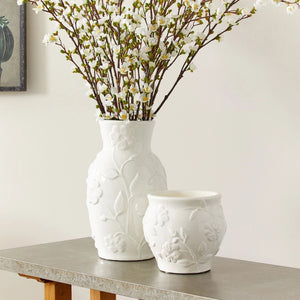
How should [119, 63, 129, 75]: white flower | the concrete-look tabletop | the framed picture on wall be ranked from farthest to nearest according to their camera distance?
the framed picture on wall, [119, 63, 129, 75]: white flower, the concrete-look tabletop

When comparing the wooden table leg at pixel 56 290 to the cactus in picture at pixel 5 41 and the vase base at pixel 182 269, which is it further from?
the cactus in picture at pixel 5 41

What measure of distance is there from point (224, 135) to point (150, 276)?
2.18 ft

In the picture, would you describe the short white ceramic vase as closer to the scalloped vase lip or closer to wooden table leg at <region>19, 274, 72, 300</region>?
the scalloped vase lip

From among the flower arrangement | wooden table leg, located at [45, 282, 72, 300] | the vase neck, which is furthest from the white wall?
wooden table leg, located at [45, 282, 72, 300]

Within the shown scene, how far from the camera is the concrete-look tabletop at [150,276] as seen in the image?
1.38 meters

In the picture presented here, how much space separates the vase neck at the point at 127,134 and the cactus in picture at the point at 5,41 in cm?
103

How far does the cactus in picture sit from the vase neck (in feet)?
3.40

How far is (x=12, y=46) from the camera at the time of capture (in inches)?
102

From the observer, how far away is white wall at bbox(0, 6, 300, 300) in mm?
1943

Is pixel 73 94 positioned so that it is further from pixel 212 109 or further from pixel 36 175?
pixel 212 109

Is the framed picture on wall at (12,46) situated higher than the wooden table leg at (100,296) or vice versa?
the framed picture on wall at (12,46)

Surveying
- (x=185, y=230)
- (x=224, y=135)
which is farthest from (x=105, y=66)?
(x=224, y=135)

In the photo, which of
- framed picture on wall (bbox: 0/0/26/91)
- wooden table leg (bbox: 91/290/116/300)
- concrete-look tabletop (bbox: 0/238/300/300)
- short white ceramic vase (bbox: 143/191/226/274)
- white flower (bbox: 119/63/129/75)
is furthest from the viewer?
framed picture on wall (bbox: 0/0/26/91)

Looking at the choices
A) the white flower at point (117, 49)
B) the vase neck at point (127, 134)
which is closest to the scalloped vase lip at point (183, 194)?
the vase neck at point (127, 134)
